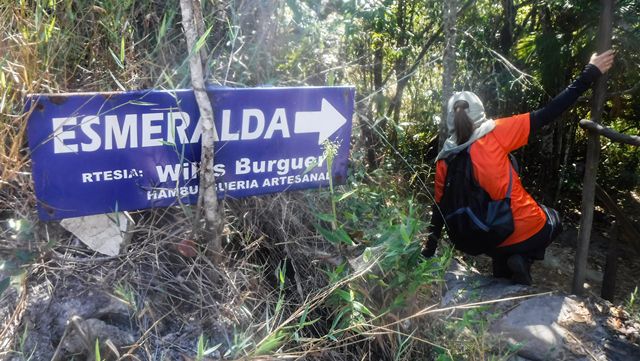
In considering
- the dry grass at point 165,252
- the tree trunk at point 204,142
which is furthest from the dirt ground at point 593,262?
the tree trunk at point 204,142

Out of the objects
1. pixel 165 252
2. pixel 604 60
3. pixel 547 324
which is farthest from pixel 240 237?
pixel 604 60

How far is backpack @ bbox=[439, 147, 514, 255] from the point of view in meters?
3.29

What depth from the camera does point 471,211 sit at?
10.8 ft

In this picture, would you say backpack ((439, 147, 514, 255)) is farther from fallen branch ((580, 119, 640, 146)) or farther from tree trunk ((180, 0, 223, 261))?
tree trunk ((180, 0, 223, 261))

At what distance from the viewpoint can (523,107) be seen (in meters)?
4.64

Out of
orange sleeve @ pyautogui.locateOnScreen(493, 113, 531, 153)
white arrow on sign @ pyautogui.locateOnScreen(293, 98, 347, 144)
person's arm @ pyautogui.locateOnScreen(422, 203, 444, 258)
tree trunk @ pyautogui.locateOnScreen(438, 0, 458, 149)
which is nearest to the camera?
white arrow on sign @ pyautogui.locateOnScreen(293, 98, 347, 144)

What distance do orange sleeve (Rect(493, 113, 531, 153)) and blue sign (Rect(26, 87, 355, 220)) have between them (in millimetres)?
1315

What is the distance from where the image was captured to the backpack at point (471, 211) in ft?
10.8

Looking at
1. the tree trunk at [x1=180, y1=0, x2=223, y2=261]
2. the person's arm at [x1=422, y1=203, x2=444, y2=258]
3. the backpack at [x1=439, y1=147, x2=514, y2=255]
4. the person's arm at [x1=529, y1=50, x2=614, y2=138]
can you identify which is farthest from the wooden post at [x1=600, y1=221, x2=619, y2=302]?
the tree trunk at [x1=180, y1=0, x2=223, y2=261]

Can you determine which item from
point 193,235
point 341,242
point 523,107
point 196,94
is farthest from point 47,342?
point 523,107

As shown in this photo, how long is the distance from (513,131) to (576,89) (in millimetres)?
395

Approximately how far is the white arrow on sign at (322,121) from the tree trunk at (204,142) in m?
0.37

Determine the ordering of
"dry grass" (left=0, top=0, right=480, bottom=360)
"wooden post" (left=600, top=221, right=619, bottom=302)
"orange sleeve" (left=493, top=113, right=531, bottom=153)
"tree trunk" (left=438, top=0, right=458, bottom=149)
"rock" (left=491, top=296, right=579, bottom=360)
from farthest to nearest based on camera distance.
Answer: "wooden post" (left=600, top=221, right=619, bottom=302), "tree trunk" (left=438, top=0, right=458, bottom=149), "orange sleeve" (left=493, top=113, right=531, bottom=153), "rock" (left=491, top=296, right=579, bottom=360), "dry grass" (left=0, top=0, right=480, bottom=360)

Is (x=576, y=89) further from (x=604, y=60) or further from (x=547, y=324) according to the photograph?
(x=547, y=324)
